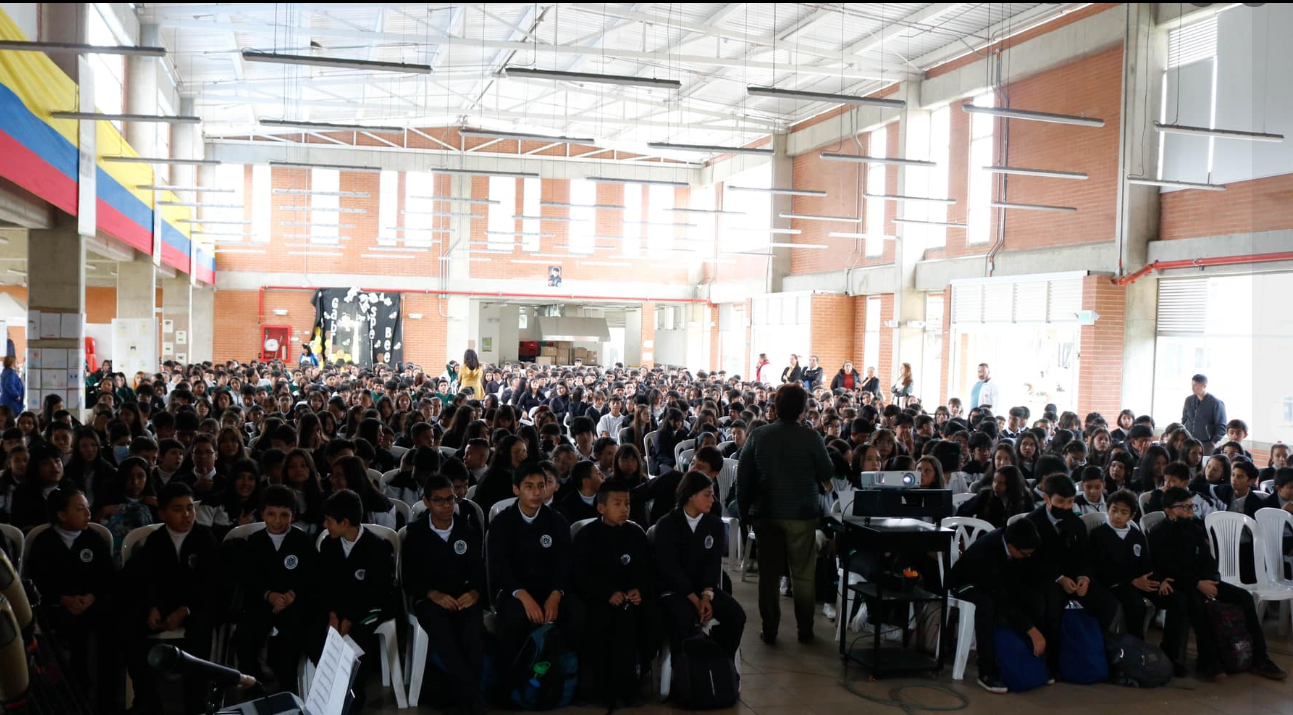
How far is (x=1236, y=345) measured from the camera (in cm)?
1277

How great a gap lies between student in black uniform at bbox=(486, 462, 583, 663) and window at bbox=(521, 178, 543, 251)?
2375 centimetres

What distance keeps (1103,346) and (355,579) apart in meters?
12.3

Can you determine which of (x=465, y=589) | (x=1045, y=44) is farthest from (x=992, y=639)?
(x=1045, y=44)

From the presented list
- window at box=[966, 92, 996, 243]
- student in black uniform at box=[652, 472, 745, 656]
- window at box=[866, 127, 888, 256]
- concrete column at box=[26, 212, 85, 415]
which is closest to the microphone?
student in black uniform at box=[652, 472, 745, 656]

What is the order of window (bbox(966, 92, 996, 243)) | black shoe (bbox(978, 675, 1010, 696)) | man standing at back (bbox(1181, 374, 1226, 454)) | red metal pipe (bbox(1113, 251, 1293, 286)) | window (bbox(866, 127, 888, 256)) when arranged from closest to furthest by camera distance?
black shoe (bbox(978, 675, 1010, 696))
red metal pipe (bbox(1113, 251, 1293, 286))
man standing at back (bbox(1181, 374, 1226, 454))
window (bbox(966, 92, 996, 243))
window (bbox(866, 127, 888, 256))

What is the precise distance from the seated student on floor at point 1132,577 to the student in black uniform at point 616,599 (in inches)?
115

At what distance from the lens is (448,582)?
17.1 ft

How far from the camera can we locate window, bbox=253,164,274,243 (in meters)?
27.6

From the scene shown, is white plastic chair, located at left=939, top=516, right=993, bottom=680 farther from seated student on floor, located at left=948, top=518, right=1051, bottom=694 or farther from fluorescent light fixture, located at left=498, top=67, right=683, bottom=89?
fluorescent light fixture, located at left=498, top=67, right=683, bottom=89

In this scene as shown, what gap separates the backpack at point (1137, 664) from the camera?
5.68 metres

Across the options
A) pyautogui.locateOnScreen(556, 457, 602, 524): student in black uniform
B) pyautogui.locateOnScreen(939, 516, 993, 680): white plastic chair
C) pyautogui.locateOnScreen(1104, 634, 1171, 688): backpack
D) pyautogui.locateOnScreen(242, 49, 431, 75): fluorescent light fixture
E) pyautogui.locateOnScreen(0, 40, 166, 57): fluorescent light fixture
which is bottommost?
pyautogui.locateOnScreen(1104, 634, 1171, 688): backpack

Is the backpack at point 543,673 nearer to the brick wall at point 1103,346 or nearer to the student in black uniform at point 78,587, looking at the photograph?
the student in black uniform at point 78,587

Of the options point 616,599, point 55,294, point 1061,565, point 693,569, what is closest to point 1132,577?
point 1061,565

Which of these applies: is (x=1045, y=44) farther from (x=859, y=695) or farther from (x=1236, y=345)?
(x=859, y=695)
